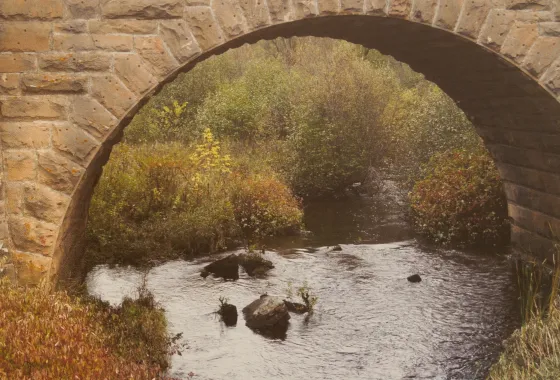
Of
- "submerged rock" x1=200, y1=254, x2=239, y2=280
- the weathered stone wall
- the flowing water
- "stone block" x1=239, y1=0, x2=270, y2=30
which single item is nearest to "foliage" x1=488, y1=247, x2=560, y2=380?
the flowing water

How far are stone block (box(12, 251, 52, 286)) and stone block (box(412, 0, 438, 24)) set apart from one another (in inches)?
164

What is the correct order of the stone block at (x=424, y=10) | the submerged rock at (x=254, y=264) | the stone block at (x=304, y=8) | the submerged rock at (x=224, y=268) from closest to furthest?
the stone block at (x=304, y=8), the stone block at (x=424, y=10), the submerged rock at (x=224, y=268), the submerged rock at (x=254, y=264)

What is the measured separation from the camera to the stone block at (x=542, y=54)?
6121 millimetres

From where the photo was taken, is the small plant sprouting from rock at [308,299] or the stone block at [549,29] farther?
the small plant sprouting from rock at [308,299]

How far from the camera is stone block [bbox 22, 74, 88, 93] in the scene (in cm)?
520

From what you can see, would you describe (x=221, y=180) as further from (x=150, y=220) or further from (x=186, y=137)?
(x=186, y=137)

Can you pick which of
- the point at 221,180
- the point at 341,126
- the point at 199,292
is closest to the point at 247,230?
the point at 221,180

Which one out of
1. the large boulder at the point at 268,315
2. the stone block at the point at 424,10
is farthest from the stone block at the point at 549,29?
the large boulder at the point at 268,315

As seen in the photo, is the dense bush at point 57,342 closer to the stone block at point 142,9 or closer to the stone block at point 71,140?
the stone block at point 71,140

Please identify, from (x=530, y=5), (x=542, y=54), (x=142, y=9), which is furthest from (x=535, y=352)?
(x=142, y=9)

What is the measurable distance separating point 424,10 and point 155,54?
103 inches

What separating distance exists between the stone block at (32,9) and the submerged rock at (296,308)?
546 cm

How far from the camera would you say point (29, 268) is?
525cm

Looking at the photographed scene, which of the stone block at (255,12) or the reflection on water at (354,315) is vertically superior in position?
the stone block at (255,12)
